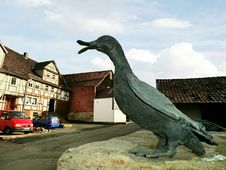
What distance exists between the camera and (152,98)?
498cm

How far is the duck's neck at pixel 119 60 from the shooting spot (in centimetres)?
518

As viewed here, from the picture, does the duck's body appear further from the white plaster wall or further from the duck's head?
the white plaster wall

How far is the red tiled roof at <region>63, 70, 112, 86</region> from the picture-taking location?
38.9 meters

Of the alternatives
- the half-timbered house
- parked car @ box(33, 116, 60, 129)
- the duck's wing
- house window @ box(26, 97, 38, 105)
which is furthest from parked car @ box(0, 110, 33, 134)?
the duck's wing

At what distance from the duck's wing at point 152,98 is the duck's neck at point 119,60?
23 cm

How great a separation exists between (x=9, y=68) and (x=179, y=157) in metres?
26.9

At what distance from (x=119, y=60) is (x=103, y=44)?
512 millimetres

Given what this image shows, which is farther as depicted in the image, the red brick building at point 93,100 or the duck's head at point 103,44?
the red brick building at point 93,100

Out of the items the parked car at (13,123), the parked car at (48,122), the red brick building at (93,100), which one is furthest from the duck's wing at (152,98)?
the red brick building at (93,100)

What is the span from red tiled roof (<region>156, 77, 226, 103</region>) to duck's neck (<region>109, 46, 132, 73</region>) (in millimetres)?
9991

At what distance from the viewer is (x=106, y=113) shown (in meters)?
35.3

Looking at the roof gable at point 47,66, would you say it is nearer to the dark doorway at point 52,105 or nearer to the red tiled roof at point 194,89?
the dark doorway at point 52,105

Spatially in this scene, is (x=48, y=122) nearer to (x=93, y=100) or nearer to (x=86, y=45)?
(x=93, y=100)

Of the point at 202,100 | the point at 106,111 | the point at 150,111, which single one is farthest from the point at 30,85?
the point at 150,111
